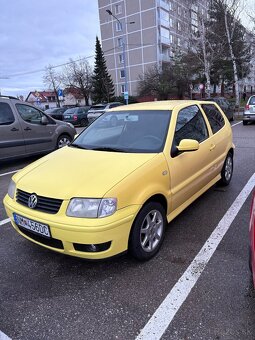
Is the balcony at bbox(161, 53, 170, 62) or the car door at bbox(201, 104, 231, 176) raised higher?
the balcony at bbox(161, 53, 170, 62)

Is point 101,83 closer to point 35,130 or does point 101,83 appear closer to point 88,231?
point 35,130

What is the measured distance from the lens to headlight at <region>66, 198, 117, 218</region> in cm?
270

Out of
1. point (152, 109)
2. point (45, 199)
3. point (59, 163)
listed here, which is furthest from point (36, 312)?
point (152, 109)

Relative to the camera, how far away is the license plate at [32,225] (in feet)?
9.34

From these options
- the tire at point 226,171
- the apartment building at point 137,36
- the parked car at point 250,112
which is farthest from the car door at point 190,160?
the apartment building at point 137,36

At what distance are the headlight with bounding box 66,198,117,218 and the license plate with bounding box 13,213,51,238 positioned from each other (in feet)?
1.00

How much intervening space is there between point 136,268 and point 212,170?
219cm

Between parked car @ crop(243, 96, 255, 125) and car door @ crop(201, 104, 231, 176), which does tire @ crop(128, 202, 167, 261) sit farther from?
parked car @ crop(243, 96, 255, 125)

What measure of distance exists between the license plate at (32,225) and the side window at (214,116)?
3.10 m

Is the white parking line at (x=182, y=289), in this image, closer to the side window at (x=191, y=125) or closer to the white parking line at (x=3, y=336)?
the white parking line at (x=3, y=336)

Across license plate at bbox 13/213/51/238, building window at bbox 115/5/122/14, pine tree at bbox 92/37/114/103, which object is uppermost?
building window at bbox 115/5/122/14

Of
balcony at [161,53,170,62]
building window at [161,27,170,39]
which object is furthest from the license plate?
building window at [161,27,170,39]

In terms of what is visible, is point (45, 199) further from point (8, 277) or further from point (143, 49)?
point (143, 49)

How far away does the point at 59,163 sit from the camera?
3463mm
